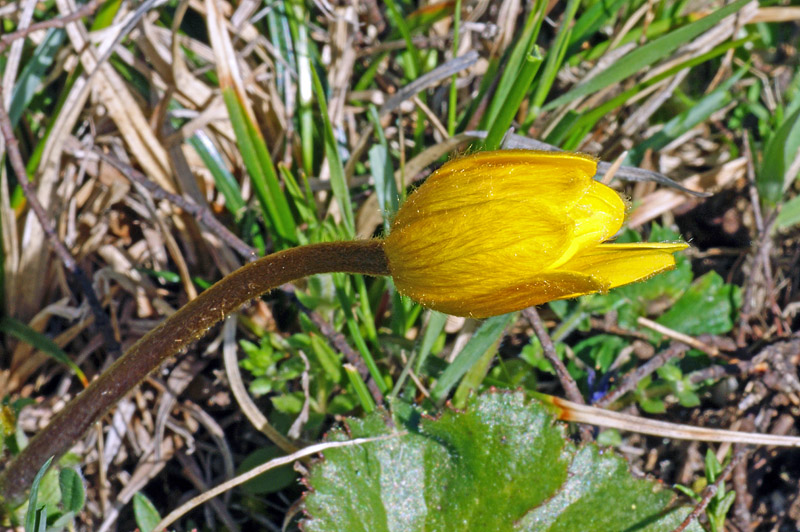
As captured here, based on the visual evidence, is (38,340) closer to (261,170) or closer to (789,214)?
(261,170)

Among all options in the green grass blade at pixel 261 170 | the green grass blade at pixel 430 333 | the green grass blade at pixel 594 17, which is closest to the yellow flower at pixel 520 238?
the green grass blade at pixel 430 333

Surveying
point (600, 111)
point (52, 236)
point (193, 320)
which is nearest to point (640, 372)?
point (600, 111)

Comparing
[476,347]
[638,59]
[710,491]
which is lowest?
[710,491]

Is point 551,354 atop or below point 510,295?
below

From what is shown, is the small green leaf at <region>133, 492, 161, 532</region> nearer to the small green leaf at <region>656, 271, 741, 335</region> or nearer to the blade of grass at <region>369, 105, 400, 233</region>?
the blade of grass at <region>369, 105, 400, 233</region>

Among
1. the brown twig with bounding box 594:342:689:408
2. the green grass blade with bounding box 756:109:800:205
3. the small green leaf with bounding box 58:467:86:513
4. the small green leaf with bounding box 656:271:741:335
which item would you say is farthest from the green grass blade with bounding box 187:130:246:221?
the green grass blade with bounding box 756:109:800:205

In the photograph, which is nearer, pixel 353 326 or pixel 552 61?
pixel 353 326

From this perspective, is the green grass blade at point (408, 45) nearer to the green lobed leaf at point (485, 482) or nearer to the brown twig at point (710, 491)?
the green lobed leaf at point (485, 482)
